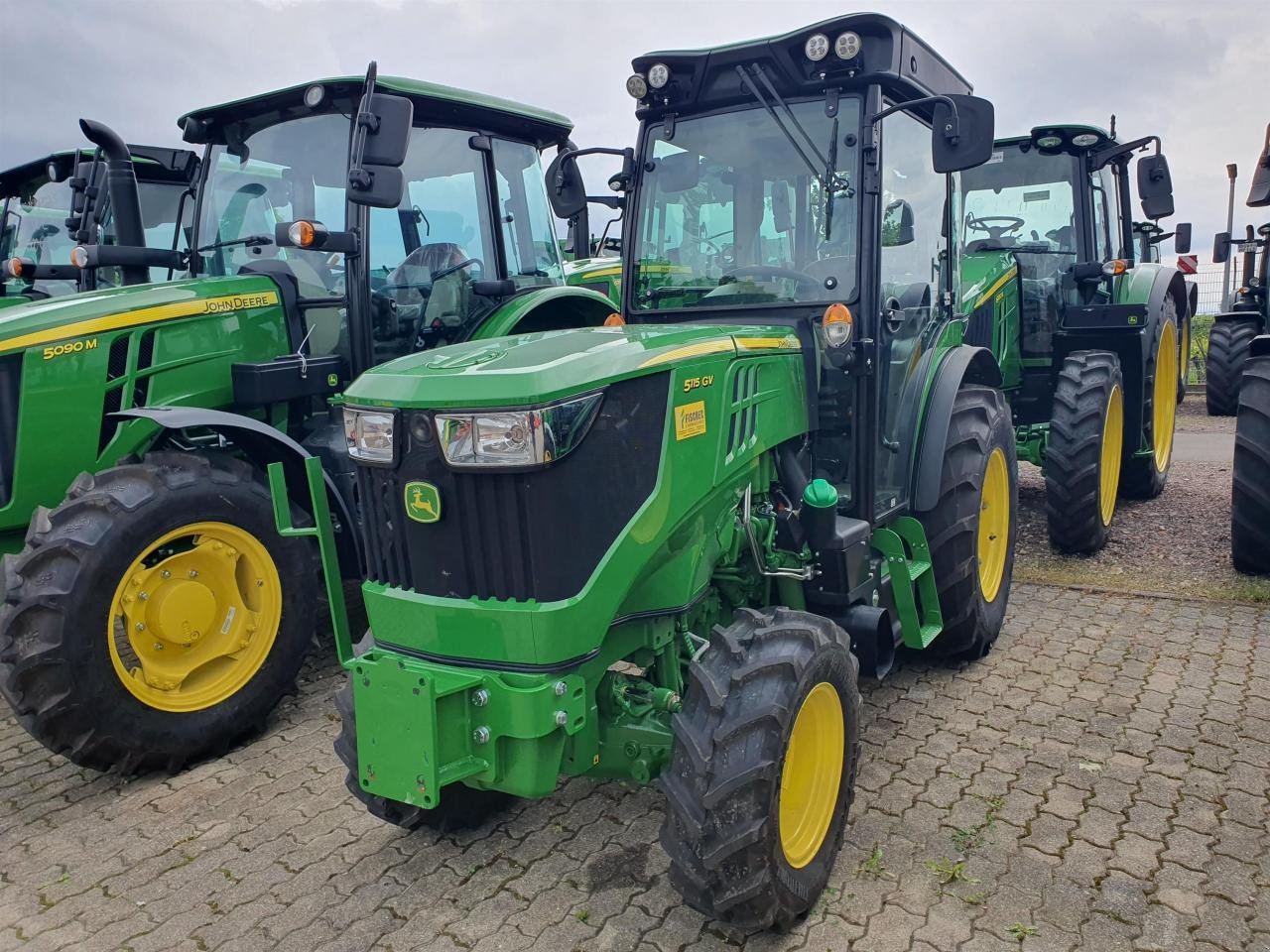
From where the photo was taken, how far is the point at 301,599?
13.2ft

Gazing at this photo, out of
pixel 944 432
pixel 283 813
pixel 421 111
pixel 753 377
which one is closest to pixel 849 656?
pixel 753 377

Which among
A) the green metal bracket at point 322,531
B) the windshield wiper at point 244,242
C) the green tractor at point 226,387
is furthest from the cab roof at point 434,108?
the green metal bracket at point 322,531

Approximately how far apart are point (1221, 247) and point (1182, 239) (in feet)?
6.12

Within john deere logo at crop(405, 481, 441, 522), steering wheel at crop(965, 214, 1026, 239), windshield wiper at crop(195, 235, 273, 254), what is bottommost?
john deere logo at crop(405, 481, 441, 522)

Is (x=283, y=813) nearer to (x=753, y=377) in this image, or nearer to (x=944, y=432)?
(x=753, y=377)

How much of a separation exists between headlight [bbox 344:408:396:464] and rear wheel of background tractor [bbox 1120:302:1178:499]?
18.1ft

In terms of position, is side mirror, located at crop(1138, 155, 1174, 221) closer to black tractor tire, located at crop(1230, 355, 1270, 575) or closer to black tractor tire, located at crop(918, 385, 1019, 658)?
black tractor tire, located at crop(1230, 355, 1270, 575)

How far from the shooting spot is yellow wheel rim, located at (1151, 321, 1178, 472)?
707cm

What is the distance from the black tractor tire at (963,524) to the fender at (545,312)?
2.15 m

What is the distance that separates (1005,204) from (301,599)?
539 cm

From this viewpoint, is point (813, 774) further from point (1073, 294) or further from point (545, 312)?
point (1073, 294)

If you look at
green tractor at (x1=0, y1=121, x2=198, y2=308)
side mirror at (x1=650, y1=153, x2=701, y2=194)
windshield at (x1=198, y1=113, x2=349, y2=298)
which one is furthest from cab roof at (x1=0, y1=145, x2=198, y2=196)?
side mirror at (x1=650, y1=153, x2=701, y2=194)

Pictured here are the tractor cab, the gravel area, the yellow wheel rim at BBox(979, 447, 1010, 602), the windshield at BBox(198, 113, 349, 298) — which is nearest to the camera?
the yellow wheel rim at BBox(979, 447, 1010, 602)

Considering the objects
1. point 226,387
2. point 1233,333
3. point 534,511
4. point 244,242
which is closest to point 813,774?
point 534,511
